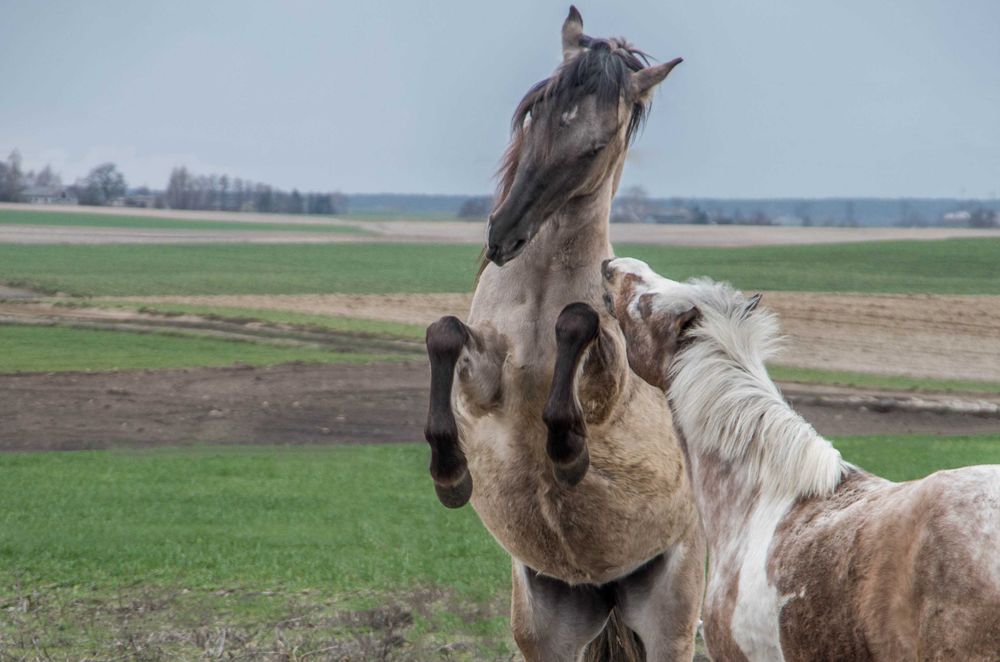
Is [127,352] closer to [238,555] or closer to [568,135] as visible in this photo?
[238,555]

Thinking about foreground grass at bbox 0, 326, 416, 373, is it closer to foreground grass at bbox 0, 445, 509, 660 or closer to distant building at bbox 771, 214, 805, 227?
foreground grass at bbox 0, 445, 509, 660

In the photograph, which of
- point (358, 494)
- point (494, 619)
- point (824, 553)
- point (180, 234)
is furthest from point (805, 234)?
point (824, 553)

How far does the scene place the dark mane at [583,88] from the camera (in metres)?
4.46

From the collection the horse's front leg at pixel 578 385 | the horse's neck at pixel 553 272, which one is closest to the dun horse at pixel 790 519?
the horse's front leg at pixel 578 385

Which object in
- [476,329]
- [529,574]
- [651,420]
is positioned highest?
[476,329]

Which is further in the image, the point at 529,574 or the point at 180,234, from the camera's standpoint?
the point at 180,234

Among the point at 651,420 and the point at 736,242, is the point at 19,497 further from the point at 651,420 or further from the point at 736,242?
→ the point at 736,242

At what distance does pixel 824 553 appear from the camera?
2.84m

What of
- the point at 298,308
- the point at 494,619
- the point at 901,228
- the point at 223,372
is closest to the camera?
the point at 494,619

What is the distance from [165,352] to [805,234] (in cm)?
3016

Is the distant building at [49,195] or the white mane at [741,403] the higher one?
the white mane at [741,403]

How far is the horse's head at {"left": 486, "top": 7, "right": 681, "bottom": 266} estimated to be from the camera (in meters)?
4.29

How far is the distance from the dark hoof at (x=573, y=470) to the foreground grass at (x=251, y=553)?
2.02 metres

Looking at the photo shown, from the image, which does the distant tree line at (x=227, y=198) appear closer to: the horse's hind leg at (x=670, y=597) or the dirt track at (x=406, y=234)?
the dirt track at (x=406, y=234)
